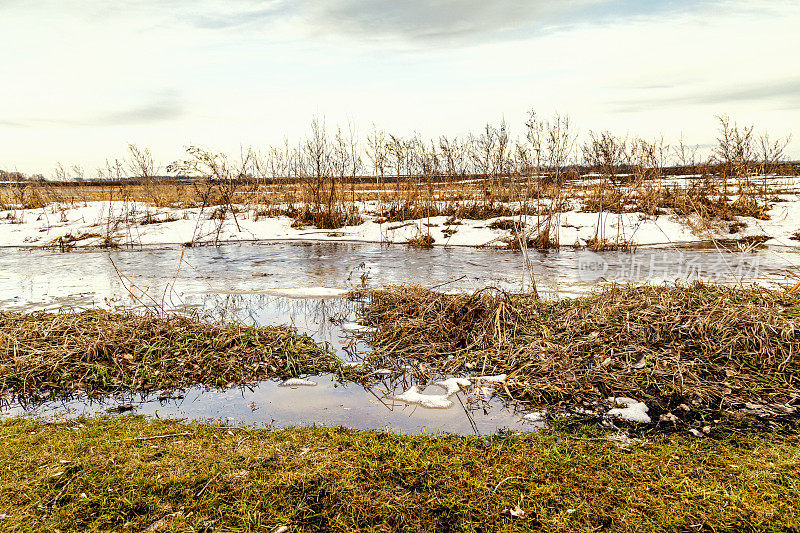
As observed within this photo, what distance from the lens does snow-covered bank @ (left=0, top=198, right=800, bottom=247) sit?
47.1 ft

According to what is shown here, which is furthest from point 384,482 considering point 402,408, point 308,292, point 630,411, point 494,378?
point 308,292

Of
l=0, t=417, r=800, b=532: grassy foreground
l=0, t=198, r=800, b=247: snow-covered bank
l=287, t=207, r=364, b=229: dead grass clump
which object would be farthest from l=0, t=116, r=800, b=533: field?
l=287, t=207, r=364, b=229: dead grass clump

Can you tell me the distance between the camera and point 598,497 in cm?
249

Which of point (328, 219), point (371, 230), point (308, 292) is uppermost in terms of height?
point (328, 219)

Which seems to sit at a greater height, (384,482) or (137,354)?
(137,354)

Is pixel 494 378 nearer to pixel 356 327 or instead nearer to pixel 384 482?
pixel 384 482

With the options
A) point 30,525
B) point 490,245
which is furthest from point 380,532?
point 490,245

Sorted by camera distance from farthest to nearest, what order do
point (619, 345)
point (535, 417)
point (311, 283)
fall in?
point (311, 283)
point (619, 345)
point (535, 417)

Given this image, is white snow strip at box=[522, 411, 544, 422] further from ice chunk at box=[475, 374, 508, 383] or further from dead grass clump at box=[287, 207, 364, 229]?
dead grass clump at box=[287, 207, 364, 229]

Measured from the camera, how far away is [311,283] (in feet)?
28.3

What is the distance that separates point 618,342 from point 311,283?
5552 millimetres

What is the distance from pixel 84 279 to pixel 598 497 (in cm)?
961

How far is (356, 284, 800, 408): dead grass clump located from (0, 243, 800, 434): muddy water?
58 cm

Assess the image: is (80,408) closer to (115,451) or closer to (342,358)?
(115,451)
